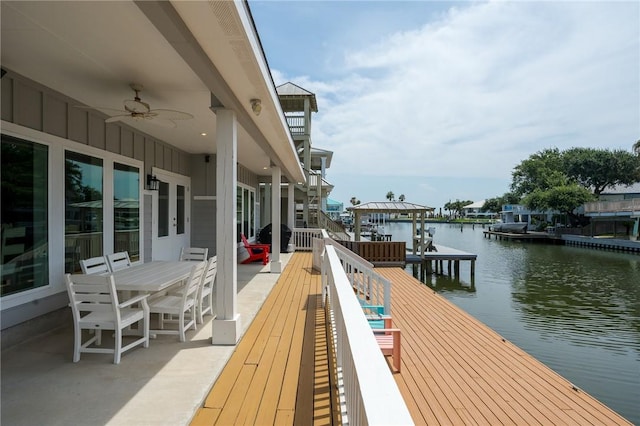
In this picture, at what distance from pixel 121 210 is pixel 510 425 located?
5.35 metres

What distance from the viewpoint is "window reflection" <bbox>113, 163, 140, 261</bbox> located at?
4.61 metres

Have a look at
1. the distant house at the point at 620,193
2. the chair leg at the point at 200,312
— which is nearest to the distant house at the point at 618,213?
the distant house at the point at 620,193

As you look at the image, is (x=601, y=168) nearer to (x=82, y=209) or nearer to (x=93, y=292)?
(x=82, y=209)

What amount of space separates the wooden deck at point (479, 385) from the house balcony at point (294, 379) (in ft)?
0.05

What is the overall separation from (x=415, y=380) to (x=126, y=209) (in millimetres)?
4648

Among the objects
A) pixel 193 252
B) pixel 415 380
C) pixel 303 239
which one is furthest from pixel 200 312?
pixel 303 239

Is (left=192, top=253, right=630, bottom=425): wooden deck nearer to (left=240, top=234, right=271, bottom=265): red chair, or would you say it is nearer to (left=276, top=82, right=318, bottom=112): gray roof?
(left=240, top=234, right=271, bottom=265): red chair

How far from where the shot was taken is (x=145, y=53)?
8.30 feet

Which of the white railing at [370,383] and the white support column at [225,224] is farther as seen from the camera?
the white support column at [225,224]

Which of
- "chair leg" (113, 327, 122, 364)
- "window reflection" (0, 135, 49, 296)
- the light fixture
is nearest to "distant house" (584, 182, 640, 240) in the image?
the light fixture

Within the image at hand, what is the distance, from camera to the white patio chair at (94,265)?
3.29 meters

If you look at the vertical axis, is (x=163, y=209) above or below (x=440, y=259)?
above

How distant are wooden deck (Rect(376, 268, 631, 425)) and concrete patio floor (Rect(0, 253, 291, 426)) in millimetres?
1911

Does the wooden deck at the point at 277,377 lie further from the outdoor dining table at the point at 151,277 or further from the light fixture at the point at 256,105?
the light fixture at the point at 256,105
